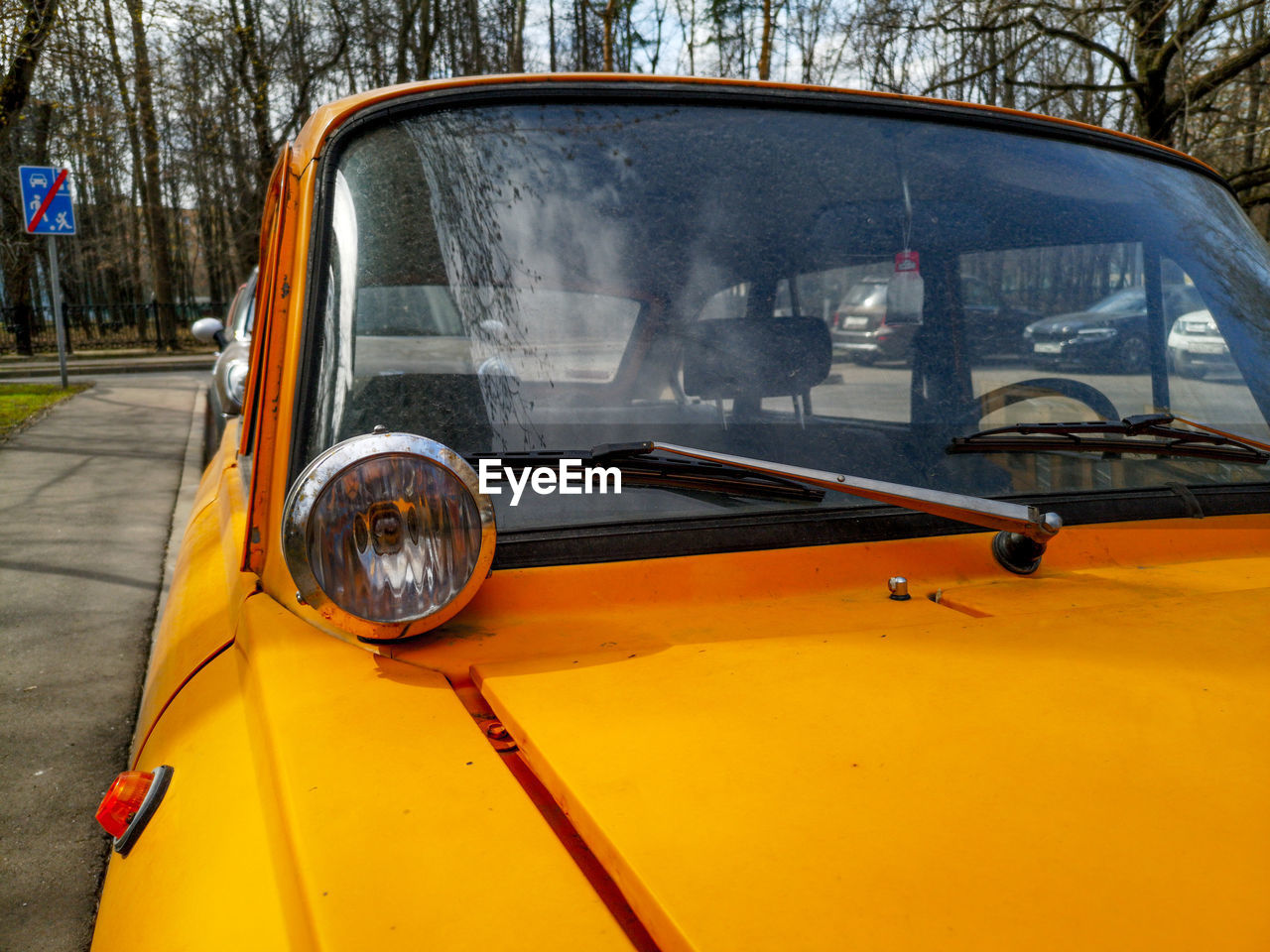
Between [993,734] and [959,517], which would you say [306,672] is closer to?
[993,734]

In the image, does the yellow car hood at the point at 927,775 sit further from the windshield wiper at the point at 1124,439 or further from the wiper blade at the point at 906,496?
the windshield wiper at the point at 1124,439

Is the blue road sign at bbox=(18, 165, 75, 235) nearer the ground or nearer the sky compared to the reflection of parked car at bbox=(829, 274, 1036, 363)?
nearer the sky

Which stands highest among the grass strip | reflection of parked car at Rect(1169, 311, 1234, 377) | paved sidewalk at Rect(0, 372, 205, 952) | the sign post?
the sign post

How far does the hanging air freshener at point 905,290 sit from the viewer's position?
1.85 m

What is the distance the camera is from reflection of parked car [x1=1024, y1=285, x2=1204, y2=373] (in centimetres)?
190

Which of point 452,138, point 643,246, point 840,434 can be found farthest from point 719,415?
point 452,138

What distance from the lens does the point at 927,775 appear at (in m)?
0.98

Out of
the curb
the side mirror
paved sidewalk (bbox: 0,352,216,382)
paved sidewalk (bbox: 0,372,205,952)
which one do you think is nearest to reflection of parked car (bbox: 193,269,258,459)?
the side mirror

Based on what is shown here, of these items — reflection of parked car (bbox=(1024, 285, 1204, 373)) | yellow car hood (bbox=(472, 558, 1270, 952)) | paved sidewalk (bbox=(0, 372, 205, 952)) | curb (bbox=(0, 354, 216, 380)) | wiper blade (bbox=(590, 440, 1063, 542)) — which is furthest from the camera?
curb (bbox=(0, 354, 216, 380))

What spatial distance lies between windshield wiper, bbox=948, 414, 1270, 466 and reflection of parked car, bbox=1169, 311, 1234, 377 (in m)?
0.25

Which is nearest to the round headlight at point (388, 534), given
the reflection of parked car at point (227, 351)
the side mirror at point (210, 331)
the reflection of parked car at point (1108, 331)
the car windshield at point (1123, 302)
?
the reflection of parked car at point (1108, 331)

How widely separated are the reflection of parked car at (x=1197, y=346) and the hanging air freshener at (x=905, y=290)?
583 millimetres

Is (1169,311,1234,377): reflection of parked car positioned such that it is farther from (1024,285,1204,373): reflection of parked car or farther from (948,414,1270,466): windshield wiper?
(948,414,1270,466): windshield wiper

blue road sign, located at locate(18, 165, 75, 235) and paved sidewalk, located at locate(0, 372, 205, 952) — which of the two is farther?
blue road sign, located at locate(18, 165, 75, 235)
